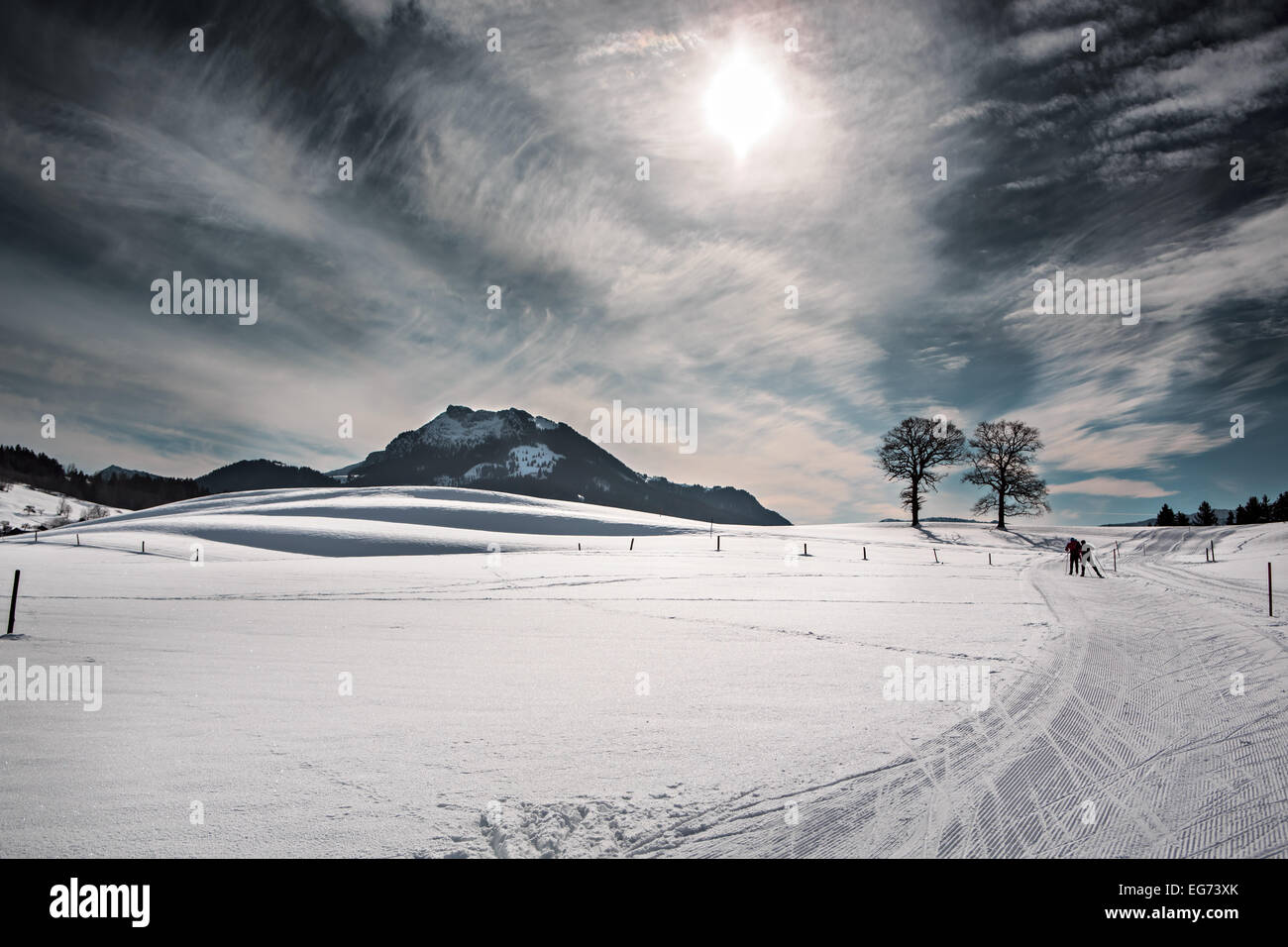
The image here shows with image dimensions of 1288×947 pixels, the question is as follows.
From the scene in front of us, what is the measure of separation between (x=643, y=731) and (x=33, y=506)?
188 metres

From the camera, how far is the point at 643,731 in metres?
5.78

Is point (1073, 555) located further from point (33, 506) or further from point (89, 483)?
point (89, 483)

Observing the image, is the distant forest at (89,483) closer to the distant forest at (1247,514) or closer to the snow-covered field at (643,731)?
the snow-covered field at (643,731)

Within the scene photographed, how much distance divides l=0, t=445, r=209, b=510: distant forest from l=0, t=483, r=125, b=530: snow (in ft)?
22.6

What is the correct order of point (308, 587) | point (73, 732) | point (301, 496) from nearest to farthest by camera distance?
point (73, 732), point (308, 587), point (301, 496)

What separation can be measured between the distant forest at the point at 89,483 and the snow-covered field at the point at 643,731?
603ft

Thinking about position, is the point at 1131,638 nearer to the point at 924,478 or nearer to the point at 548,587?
the point at 548,587

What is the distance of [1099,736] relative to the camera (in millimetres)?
5719

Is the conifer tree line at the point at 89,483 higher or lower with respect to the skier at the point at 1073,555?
higher

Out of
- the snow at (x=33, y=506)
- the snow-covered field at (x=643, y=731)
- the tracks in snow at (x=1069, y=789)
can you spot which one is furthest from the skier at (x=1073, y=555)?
the snow at (x=33, y=506)

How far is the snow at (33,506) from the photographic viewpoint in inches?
4493

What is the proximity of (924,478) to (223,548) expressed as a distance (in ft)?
209
